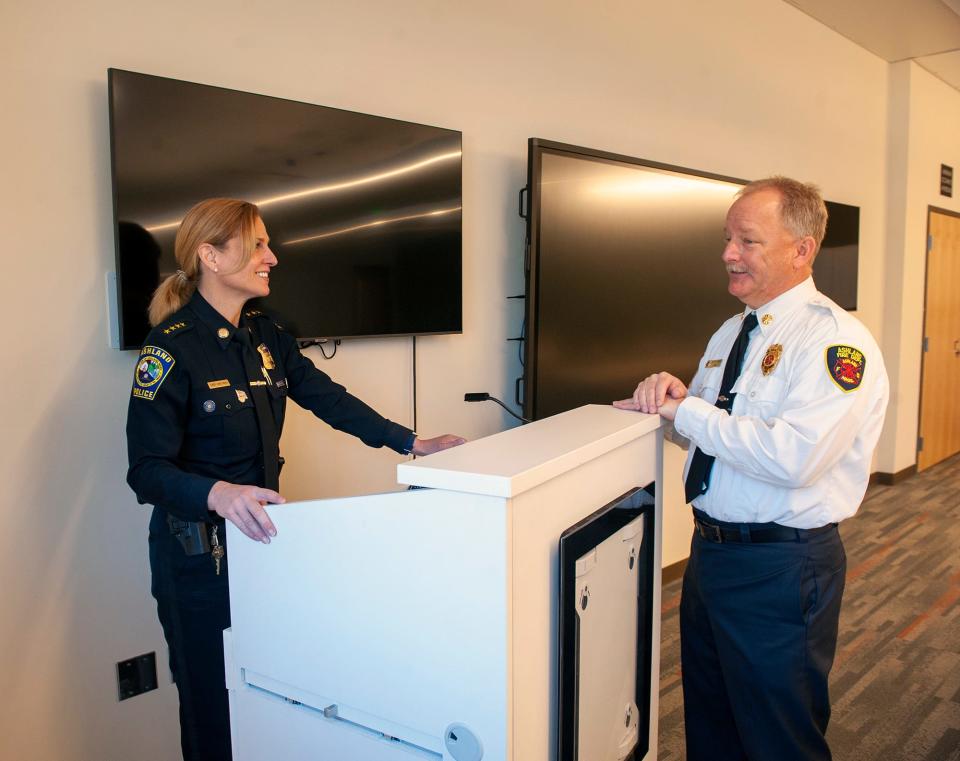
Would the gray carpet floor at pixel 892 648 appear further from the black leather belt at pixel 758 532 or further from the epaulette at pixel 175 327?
the epaulette at pixel 175 327

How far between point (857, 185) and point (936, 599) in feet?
10.3

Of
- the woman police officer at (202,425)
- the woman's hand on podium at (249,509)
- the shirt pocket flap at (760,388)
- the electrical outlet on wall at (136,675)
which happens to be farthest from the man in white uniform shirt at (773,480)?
the electrical outlet on wall at (136,675)

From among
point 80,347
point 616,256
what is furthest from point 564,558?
point 616,256

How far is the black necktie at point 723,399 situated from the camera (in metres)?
1.80

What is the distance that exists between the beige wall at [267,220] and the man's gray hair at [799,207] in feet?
4.38

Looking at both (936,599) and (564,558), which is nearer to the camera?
(564,558)

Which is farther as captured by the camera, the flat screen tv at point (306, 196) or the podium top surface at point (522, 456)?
the flat screen tv at point (306, 196)

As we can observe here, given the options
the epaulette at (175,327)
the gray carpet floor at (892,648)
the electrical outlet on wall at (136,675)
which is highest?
the epaulette at (175,327)

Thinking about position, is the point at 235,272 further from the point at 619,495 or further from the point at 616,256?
the point at 616,256

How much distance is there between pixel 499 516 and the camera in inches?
34.8

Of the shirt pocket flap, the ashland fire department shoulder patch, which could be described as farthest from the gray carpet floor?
the ashland fire department shoulder patch

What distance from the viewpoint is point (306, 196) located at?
2.28 meters

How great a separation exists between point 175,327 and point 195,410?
188 millimetres

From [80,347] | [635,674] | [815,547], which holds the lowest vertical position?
[635,674]
